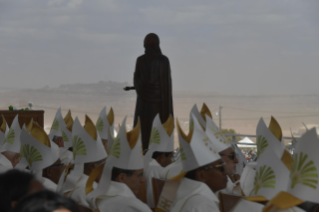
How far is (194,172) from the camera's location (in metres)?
1.78

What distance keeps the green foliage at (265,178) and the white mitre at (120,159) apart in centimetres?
57

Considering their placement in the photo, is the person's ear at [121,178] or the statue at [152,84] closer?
the person's ear at [121,178]

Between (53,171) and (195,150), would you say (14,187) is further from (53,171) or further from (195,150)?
(53,171)

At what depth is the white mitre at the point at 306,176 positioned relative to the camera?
1.29 m

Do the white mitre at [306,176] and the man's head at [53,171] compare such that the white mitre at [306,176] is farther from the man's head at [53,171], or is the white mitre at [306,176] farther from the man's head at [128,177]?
the man's head at [53,171]

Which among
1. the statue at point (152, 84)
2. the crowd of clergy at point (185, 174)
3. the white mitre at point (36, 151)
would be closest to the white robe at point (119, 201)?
the crowd of clergy at point (185, 174)

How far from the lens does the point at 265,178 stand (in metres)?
1.67

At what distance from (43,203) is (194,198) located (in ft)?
3.38

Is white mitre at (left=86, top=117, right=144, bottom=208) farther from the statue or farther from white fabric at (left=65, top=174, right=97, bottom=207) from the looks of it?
the statue

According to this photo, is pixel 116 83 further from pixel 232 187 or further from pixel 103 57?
pixel 232 187

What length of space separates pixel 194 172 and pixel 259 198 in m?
0.32

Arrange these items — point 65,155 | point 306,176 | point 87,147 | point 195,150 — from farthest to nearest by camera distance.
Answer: point 65,155, point 87,147, point 195,150, point 306,176

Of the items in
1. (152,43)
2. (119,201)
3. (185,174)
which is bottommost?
(119,201)

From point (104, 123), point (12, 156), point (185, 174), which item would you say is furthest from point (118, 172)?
point (12, 156)
